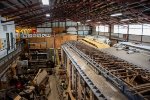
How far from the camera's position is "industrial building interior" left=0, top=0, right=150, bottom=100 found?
593 centimetres

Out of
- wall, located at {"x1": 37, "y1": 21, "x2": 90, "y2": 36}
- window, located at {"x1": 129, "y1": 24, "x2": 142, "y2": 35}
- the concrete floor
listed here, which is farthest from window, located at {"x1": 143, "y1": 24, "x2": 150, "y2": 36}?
wall, located at {"x1": 37, "y1": 21, "x2": 90, "y2": 36}

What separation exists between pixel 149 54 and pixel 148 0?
10.5 feet

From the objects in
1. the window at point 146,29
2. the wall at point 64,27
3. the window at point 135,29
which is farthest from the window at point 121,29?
the wall at point 64,27

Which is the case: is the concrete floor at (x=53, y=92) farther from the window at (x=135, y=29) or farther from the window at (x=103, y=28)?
the window at (x=103, y=28)

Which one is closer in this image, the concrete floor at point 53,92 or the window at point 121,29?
the concrete floor at point 53,92

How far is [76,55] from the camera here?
11.5 metres

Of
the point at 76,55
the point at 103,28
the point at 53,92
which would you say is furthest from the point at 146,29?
the point at 103,28

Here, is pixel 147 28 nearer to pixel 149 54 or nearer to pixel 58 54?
pixel 149 54

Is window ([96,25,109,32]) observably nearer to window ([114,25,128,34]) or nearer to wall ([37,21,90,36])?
window ([114,25,128,34])

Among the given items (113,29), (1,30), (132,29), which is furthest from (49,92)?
(113,29)

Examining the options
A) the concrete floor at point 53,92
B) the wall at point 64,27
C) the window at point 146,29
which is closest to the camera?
the concrete floor at point 53,92

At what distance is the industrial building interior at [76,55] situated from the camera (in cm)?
593

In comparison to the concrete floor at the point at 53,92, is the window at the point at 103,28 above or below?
above

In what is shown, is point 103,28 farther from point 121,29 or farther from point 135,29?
point 135,29
